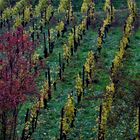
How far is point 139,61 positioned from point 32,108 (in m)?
29.8


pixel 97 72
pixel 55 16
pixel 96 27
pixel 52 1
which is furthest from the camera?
pixel 52 1

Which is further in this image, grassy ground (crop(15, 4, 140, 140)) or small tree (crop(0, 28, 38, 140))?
grassy ground (crop(15, 4, 140, 140))

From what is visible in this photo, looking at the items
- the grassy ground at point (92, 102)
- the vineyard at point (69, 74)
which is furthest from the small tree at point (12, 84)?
the grassy ground at point (92, 102)

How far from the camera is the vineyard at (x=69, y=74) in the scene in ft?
210

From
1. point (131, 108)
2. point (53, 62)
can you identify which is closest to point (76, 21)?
point (53, 62)

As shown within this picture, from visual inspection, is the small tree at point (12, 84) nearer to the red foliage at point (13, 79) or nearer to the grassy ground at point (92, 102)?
the red foliage at point (13, 79)

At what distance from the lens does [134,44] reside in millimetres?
100562

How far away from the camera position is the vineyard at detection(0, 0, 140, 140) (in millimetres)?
64125

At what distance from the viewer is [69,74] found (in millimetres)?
87125

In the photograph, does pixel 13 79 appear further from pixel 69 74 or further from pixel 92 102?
pixel 69 74

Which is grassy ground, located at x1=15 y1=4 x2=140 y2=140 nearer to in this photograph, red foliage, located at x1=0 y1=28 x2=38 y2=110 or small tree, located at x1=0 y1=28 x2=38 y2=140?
small tree, located at x1=0 y1=28 x2=38 y2=140

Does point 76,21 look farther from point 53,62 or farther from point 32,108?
point 32,108

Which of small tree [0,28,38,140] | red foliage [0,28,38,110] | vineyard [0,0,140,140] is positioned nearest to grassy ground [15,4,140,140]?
vineyard [0,0,140,140]

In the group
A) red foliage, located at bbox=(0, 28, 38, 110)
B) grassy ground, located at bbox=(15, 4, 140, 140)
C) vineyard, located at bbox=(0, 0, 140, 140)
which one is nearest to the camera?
red foliage, located at bbox=(0, 28, 38, 110)
